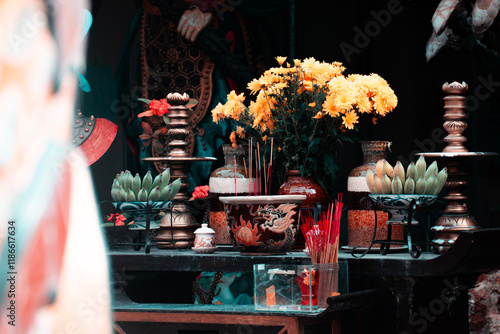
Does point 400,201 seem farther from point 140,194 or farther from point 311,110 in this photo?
point 140,194

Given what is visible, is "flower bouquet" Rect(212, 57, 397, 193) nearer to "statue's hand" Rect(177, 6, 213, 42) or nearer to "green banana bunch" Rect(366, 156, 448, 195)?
"green banana bunch" Rect(366, 156, 448, 195)

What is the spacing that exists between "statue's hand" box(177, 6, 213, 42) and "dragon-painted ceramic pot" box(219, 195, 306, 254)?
4.66ft

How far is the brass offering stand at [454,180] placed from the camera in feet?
8.23

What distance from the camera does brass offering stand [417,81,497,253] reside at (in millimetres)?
2510

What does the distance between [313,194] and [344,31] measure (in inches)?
54.8

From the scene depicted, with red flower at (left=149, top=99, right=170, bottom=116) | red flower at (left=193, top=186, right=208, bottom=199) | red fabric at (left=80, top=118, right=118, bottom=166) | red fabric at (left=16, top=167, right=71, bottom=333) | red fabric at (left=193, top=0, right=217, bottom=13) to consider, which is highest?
red fabric at (left=193, top=0, right=217, bottom=13)

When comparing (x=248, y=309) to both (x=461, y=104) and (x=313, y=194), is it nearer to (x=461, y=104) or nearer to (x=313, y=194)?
(x=313, y=194)

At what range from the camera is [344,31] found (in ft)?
12.2

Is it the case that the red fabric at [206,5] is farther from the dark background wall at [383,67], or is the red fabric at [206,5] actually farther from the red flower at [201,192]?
the red flower at [201,192]

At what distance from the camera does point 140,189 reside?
8.78 ft

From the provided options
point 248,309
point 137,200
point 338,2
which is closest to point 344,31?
point 338,2

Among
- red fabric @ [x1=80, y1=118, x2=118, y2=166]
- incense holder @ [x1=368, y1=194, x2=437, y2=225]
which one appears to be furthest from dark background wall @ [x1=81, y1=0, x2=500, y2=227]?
incense holder @ [x1=368, y1=194, x2=437, y2=225]

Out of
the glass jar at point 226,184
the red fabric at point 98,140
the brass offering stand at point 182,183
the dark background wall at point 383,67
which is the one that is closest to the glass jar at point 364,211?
the glass jar at point 226,184

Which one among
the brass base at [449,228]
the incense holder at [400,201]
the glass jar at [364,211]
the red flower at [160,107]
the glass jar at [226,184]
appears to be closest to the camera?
the incense holder at [400,201]
